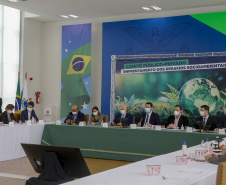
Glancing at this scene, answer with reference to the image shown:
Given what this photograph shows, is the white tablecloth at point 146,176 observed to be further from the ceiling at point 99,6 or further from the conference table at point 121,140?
the ceiling at point 99,6

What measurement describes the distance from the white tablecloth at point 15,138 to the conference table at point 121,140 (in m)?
0.26

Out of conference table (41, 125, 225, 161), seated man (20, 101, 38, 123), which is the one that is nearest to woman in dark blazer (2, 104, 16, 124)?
seated man (20, 101, 38, 123)

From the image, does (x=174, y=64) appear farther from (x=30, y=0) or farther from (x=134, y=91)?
(x=30, y=0)

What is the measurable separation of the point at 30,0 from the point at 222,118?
186 inches

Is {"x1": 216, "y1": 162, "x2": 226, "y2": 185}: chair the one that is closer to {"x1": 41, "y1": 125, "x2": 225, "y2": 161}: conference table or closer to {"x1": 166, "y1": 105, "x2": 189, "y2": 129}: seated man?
{"x1": 41, "y1": 125, "x2": 225, "y2": 161}: conference table

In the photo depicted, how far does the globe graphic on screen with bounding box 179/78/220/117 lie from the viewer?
27.9 feet

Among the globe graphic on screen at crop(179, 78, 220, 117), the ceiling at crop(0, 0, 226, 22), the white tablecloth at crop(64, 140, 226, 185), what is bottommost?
the white tablecloth at crop(64, 140, 226, 185)

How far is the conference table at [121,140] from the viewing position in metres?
6.06

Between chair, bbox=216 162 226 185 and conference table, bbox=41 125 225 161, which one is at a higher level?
chair, bbox=216 162 226 185

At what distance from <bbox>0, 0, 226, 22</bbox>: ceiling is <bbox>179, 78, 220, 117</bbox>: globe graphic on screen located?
171 cm

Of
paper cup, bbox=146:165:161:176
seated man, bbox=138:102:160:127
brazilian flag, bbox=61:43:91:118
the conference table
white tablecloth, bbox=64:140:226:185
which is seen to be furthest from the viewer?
brazilian flag, bbox=61:43:91:118

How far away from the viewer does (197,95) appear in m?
8.71

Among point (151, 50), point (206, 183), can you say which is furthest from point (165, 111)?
point (206, 183)

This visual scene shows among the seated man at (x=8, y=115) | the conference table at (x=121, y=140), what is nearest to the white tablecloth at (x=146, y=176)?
the conference table at (x=121, y=140)
